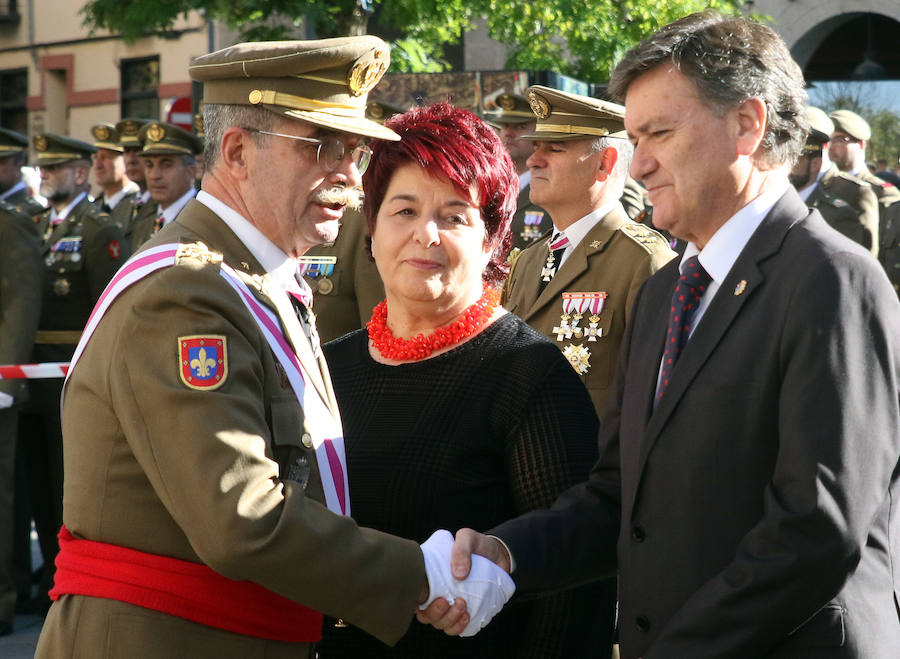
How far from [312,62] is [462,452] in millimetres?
944

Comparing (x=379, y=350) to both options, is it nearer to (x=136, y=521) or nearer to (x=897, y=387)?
(x=136, y=521)

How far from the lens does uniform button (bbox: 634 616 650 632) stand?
7.95 feet

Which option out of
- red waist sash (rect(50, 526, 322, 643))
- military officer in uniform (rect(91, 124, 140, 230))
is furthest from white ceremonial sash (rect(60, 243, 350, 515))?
military officer in uniform (rect(91, 124, 140, 230))

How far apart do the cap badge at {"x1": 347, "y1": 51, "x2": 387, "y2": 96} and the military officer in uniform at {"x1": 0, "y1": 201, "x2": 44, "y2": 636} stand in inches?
160

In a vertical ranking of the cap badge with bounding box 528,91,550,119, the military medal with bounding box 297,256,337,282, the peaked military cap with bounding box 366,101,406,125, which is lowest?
the military medal with bounding box 297,256,337,282

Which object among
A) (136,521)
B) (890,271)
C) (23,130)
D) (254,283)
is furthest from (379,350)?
(23,130)

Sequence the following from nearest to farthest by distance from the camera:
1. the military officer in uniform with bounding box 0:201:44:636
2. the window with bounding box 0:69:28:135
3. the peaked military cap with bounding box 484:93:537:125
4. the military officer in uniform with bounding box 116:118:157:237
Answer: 1. the military officer in uniform with bounding box 0:201:44:636
2. the peaked military cap with bounding box 484:93:537:125
3. the military officer in uniform with bounding box 116:118:157:237
4. the window with bounding box 0:69:28:135

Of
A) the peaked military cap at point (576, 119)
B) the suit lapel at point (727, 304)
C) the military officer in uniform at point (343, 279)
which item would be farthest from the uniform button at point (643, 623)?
the military officer in uniform at point (343, 279)

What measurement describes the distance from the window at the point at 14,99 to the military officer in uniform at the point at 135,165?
12322 mm

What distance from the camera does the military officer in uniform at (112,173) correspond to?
10.5 metres

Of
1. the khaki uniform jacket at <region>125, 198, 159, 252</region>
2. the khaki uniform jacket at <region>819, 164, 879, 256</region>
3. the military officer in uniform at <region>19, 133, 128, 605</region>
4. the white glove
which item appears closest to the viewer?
the white glove

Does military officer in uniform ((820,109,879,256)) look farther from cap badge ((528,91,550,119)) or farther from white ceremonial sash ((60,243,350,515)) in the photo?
white ceremonial sash ((60,243,350,515))

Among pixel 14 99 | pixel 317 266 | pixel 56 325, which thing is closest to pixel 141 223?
pixel 56 325

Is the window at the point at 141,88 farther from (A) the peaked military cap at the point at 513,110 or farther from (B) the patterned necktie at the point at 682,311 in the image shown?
(B) the patterned necktie at the point at 682,311
